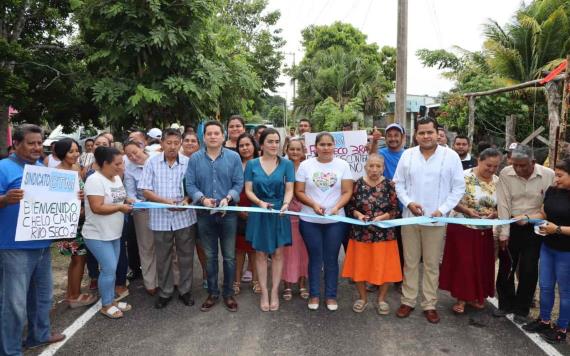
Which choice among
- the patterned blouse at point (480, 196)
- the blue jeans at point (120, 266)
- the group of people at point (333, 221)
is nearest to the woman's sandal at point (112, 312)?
the group of people at point (333, 221)

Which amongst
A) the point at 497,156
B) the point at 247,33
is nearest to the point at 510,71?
the point at 497,156

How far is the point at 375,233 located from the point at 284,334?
137 cm

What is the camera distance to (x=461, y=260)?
4.61 m

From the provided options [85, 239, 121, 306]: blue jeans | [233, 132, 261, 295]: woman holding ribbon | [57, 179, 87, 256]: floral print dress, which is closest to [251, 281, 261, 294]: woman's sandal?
[233, 132, 261, 295]: woman holding ribbon

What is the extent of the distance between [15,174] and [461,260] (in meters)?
4.19

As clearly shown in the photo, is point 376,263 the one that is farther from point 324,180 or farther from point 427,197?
point 324,180

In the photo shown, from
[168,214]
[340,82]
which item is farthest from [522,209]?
[340,82]

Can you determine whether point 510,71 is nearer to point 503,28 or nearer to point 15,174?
point 503,28

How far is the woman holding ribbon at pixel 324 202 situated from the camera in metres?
4.63

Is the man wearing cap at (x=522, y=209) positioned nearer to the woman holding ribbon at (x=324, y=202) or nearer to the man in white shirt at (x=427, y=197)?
the man in white shirt at (x=427, y=197)

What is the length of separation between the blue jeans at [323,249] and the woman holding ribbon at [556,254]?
1.90m

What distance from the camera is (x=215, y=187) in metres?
4.62

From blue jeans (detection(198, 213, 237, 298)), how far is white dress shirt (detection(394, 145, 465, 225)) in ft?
5.92

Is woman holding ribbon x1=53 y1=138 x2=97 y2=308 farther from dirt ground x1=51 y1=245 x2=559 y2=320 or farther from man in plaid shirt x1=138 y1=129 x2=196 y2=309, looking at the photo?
man in plaid shirt x1=138 y1=129 x2=196 y2=309
